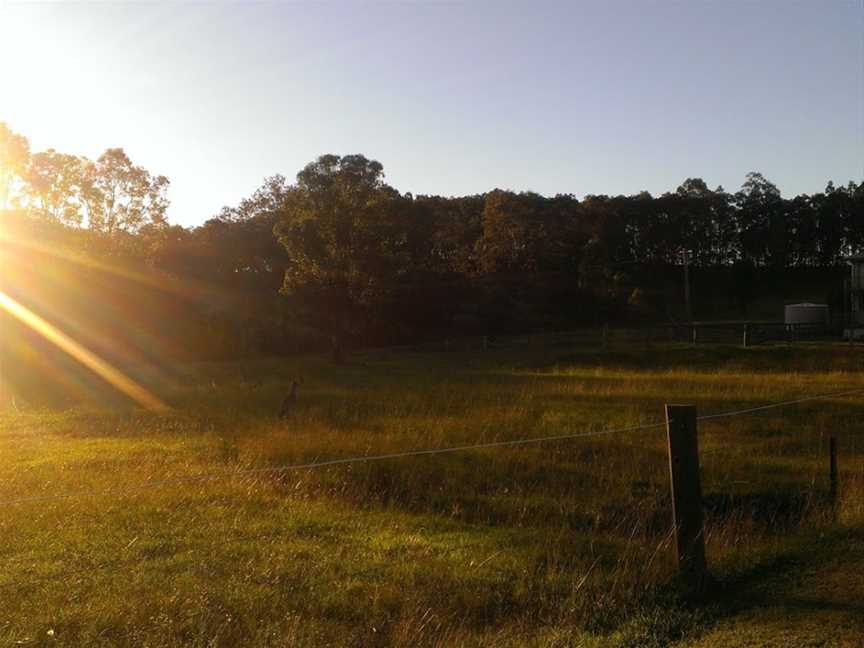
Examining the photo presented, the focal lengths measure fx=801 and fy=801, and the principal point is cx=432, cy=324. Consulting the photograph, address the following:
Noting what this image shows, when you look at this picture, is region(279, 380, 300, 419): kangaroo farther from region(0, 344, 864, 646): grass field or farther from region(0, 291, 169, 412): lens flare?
region(0, 291, 169, 412): lens flare

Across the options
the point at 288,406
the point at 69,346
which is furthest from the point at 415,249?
the point at 288,406

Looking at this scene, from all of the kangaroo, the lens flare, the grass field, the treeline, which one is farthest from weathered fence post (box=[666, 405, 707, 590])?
the treeline

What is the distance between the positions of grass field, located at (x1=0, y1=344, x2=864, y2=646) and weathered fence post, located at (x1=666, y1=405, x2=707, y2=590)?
186 millimetres

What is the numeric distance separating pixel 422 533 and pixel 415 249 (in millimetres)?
79079

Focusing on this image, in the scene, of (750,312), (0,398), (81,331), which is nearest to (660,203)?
(750,312)

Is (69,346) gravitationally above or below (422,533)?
above

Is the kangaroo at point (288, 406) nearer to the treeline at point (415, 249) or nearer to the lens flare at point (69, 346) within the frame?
the lens flare at point (69, 346)

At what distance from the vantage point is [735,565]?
6102 mm

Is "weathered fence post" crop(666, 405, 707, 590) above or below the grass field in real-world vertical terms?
above

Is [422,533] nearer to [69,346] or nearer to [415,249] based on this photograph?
[69,346]

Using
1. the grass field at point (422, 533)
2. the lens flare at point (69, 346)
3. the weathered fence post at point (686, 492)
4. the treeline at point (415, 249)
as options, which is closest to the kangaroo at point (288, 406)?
the grass field at point (422, 533)

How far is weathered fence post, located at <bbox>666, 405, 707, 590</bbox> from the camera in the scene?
564cm

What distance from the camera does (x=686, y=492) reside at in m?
5.70

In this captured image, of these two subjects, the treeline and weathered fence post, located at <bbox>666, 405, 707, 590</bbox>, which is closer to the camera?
weathered fence post, located at <bbox>666, 405, 707, 590</bbox>
